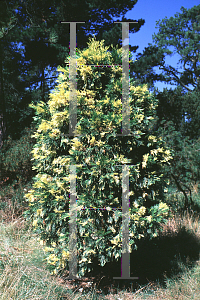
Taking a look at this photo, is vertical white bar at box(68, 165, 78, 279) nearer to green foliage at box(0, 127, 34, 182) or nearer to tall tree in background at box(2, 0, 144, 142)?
green foliage at box(0, 127, 34, 182)

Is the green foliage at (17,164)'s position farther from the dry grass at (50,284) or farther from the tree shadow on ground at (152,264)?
the tree shadow on ground at (152,264)

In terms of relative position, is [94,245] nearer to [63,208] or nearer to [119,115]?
[63,208]

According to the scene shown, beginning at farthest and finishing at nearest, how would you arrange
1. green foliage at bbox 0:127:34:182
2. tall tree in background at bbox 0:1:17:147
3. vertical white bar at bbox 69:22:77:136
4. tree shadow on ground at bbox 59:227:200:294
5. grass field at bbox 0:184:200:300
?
tall tree in background at bbox 0:1:17:147, green foliage at bbox 0:127:34:182, tree shadow on ground at bbox 59:227:200:294, vertical white bar at bbox 69:22:77:136, grass field at bbox 0:184:200:300

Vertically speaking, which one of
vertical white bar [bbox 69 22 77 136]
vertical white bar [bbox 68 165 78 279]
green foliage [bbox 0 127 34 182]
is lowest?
vertical white bar [bbox 68 165 78 279]

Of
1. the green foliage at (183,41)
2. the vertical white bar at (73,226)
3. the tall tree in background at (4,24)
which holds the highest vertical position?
the green foliage at (183,41)

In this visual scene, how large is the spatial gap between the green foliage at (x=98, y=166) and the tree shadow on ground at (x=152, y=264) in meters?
0.53

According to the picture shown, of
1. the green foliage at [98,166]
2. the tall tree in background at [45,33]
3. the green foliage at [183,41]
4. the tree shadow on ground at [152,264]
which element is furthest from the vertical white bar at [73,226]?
the green foliage at [183,41]

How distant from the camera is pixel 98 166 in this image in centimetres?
263

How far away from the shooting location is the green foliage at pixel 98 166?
2676mm

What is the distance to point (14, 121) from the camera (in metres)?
11.1

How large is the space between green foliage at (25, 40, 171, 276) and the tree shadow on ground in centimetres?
53

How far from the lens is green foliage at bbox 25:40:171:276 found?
8.78ft

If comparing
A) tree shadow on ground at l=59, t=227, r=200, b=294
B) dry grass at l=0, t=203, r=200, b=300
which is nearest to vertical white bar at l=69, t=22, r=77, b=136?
dry grass at l=0, t=203, r=200, b=300

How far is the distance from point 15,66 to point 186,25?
1812cm
